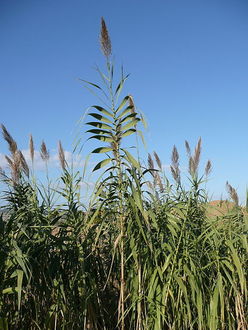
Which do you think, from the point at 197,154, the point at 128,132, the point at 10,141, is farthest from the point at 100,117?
the point at 197,154

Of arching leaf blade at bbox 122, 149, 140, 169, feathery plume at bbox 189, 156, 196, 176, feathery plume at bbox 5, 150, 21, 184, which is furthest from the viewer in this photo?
feathery plume at bbox 189, 156, 196, 176

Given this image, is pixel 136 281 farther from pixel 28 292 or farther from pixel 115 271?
pixel 28 292

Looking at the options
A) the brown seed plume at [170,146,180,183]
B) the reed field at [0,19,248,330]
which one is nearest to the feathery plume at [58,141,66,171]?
the reed field at [0,19,248,330]

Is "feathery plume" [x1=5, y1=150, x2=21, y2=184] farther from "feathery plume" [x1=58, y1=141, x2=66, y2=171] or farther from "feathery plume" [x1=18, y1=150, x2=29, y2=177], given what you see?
"feathery plume" [x1=58, y1=141, x2=66, y2=171]

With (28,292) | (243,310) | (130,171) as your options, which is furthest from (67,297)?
(243,310)

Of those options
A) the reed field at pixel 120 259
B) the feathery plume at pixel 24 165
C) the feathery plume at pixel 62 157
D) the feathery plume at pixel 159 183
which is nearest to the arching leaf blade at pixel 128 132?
the reed field at pixel 120 259

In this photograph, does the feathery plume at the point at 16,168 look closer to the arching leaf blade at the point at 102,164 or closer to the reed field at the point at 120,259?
the reed field at the point at 120,259

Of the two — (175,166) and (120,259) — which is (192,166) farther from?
(120,259)

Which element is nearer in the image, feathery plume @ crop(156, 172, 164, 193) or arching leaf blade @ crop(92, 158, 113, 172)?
arching leaf blade @ crop(92, 158, 113, 172)

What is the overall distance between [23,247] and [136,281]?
0.81 meters

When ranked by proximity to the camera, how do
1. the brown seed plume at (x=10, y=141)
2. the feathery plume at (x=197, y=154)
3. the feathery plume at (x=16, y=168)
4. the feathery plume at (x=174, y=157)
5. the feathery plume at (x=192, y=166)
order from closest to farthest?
1. the feathery plume at (x=16, y=168)
2. the brown seed plume at (x=10, y=141)
3. the feathery plume at (x=192, y=166)
4. the feathery plume at (x=197, y=154)
5. the feathery plume at (x=174, y=157)

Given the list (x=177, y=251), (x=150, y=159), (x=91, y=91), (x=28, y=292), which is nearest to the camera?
(x=91, y=91)

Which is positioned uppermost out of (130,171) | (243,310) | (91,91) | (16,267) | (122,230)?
(91,91)

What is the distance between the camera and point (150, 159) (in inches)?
153
